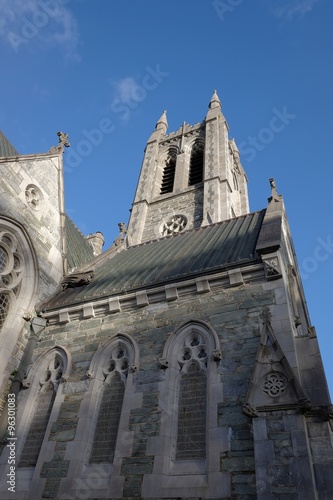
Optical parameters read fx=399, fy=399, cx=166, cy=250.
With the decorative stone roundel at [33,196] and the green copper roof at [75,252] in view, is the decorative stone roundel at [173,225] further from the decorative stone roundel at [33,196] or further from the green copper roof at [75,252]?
the decorative stone roundel at [33,196]

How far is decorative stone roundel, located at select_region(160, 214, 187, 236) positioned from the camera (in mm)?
25763

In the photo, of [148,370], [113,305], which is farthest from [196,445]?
[113,305]

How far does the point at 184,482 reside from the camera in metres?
7.09

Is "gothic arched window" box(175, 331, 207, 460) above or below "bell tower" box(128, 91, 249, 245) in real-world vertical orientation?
below

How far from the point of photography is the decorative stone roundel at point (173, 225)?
25.8 metres

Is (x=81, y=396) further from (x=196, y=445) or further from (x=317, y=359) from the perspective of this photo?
(x=317, y=359)

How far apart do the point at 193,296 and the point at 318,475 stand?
4.67 metres

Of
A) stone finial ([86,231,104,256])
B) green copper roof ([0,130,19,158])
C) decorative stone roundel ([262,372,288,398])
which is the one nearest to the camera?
decorative stone roundel ([262,372,288,398])

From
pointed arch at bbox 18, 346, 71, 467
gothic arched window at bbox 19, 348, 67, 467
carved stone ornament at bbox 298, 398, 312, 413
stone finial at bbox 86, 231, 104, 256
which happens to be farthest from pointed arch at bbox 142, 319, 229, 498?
stone finial at bbox 86, 231, 104, 256

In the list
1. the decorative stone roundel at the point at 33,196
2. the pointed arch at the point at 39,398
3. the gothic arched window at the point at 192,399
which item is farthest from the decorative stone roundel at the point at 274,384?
the decorative stone roundel at the point at 33,196

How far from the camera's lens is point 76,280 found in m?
13.1

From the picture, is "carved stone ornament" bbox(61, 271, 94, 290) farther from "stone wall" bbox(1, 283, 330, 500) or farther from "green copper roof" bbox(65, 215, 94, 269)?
"stone wall" bbox(1, 283, 330, 500)

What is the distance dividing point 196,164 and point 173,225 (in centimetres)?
768

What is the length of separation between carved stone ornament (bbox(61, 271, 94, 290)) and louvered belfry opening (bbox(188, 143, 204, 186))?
17685 millimetres
